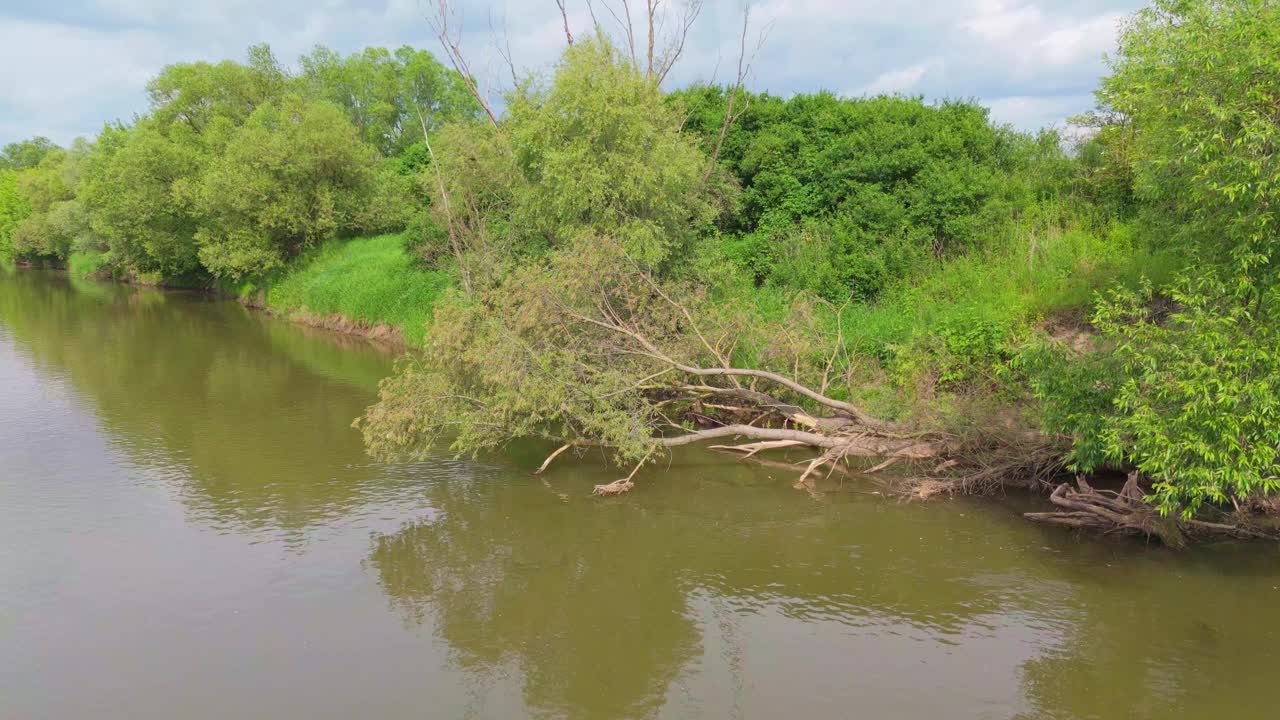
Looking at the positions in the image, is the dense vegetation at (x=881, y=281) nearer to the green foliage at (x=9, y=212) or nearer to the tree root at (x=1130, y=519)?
the tree root at (x=1130, y=519)

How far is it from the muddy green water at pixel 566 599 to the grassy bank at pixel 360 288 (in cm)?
1378

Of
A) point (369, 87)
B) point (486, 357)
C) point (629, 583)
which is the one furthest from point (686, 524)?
point (369, 87)

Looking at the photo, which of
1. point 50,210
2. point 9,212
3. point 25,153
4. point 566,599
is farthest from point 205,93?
point 25,153

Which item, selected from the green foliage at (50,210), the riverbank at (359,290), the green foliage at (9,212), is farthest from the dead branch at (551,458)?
the green foliage at (9,212)

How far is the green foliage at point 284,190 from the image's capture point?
118 ft

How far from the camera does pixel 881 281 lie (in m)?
19.9

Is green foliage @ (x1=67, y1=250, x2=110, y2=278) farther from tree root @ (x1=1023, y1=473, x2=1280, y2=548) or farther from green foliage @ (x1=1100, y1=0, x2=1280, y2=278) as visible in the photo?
green foliage @ (x1=1100, y1=0, x2=1280, y2=278)

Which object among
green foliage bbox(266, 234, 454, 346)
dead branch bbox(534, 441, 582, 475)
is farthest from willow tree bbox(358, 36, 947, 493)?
green foliage bbox(266, 234, 454, 346)

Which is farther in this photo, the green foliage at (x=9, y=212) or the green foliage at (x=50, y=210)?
the green foliage at (x=9, y=212)

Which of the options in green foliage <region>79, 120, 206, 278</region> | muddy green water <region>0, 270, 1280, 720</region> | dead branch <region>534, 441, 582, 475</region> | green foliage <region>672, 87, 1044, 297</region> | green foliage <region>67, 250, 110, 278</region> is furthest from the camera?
green foliage <region>67, 250, 110, 278</region>

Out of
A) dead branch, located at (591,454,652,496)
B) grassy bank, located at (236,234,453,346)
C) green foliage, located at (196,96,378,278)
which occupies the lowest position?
dead branch, located at (591,454,652,496)

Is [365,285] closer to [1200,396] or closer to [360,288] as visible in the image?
[360,288]

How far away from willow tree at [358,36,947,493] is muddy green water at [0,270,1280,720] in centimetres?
97

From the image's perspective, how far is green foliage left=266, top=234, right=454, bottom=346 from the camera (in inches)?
1177
